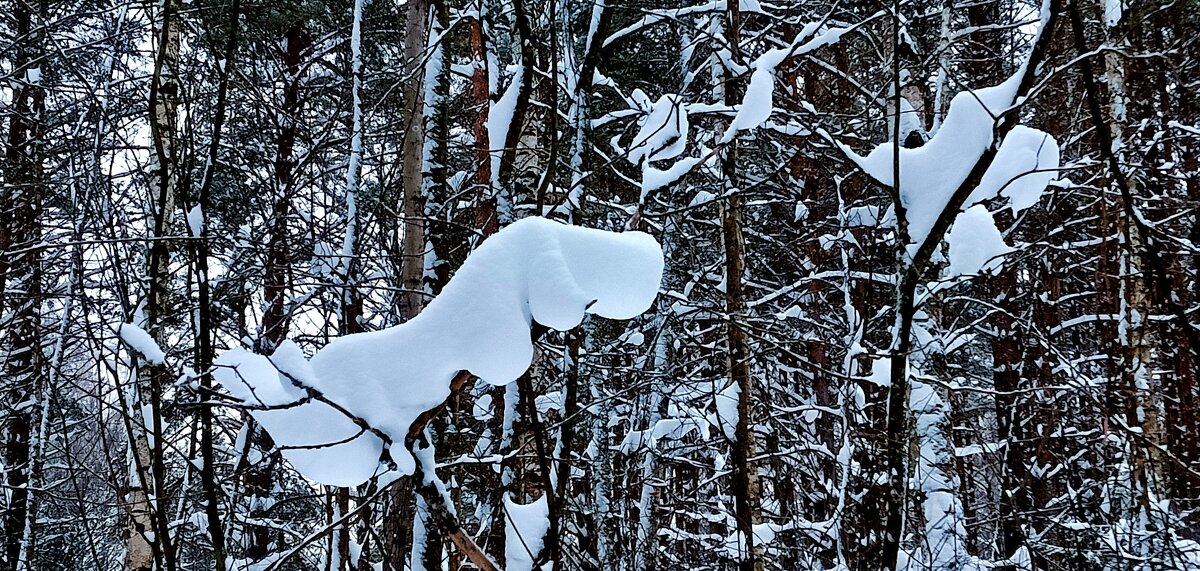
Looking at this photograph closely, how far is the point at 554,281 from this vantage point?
1.81m

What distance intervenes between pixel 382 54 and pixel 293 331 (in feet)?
10.4

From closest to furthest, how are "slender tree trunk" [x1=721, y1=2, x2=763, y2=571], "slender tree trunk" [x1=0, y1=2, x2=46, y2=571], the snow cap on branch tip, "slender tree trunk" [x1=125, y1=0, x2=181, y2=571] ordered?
1. the snow cap on branch tip
2. "slender tree trunk" [x1=125, y1=0, x2=181, y2=571]
3. "slender tree trunk" [x1=721, y1=2, x2=763, y2=571]
4. "slender tree trunk" [x1=0, y1=2, x2=46, y2=571]

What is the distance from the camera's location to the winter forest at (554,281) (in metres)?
2.06

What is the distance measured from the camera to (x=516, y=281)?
1.88 m

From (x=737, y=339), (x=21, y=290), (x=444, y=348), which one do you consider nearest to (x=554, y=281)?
(x=444, y=348)

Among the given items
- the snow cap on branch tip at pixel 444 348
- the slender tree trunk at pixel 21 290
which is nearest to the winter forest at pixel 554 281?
the snow cap on branch tip at pixel 444 348

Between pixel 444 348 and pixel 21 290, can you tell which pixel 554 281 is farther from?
pixel 21 290

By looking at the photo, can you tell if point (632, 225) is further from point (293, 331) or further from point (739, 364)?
point (293, 331)

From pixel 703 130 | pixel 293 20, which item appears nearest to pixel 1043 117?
pixel 703 130

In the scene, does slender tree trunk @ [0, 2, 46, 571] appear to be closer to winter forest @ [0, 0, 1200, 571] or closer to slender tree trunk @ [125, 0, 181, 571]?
winter forest @ [0, 0, 1200, 571]

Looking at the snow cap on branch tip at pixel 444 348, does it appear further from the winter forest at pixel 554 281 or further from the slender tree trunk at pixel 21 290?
the slender tree trunk at pixel 21 290

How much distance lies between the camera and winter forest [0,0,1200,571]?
2.06 metres

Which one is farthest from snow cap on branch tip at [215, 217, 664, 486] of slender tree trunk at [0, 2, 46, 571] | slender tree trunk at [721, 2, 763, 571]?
slender tree trunk at [0, 2, 46, 571]

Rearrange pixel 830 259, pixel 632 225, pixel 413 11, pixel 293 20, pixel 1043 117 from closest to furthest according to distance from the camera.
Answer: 1. pixel 632 225
2. pixel 413 11
3. pixel 293 20
4. pixel 830 259
5. pixel 1043 117
